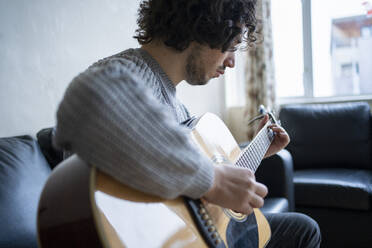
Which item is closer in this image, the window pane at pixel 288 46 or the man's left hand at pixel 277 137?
the man's left hand at pixel 277 137

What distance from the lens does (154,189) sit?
0.55 metres

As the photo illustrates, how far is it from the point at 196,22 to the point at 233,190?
513mm

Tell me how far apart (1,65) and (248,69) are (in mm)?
2324

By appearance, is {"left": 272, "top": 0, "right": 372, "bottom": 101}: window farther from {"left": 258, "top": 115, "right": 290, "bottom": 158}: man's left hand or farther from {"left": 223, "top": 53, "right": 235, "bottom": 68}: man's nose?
{"left": 223, "top": 53, "right": 235, "bottom": 68}: man's nose

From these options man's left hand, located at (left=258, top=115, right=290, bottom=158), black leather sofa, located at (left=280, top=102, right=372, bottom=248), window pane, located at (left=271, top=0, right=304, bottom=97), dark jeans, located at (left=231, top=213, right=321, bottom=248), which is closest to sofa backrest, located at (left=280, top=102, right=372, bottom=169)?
black leather sofa, located at (left=280, top=102, right=372, bottom=248)

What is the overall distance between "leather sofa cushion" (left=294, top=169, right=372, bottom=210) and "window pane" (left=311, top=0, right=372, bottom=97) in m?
1.19

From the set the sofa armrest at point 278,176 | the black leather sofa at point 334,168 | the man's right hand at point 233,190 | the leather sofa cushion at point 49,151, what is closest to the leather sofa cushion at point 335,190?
the black leather sofa at point 334,168

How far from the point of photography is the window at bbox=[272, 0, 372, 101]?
285 cm

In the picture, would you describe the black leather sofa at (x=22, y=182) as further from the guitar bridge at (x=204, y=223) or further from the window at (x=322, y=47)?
the window at (x=322, y=47)

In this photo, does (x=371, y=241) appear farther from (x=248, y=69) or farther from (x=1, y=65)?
(x=1, y=65)

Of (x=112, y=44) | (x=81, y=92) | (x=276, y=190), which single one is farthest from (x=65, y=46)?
(x=276, y=190)

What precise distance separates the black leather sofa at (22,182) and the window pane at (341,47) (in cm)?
269

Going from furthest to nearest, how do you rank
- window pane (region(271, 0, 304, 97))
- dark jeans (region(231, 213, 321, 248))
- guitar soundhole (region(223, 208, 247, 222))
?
window pane (region(271, 0, 304, 97))
dark jeans (region(231, 213, 321, 248))
guitar soundhole (region(223, 208, 247, 222))

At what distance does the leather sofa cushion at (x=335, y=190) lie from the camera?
173 centimetres
